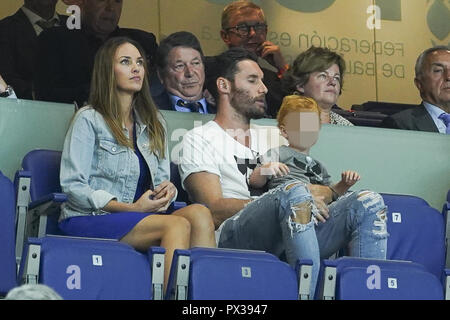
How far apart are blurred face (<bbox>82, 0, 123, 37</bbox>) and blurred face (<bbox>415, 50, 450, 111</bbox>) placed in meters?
1.70

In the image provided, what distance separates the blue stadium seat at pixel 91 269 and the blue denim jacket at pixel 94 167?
2.02 feet

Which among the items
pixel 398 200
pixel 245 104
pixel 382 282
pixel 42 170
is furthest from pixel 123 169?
pixel 398 200

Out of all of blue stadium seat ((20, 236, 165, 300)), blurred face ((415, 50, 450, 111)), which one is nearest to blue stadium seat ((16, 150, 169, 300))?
blue stadium seat ((20, 236, 165, 300))

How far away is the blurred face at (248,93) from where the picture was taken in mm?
5457

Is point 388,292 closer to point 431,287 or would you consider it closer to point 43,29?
point 431,287

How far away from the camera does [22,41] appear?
5898 millimetres

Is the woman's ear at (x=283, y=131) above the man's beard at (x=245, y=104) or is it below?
below

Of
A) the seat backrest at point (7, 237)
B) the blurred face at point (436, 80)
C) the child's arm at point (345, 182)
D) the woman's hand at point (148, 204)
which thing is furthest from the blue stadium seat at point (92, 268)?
the blurred face at point (436, 80)

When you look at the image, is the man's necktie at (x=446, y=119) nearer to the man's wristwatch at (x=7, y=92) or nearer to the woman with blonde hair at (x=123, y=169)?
the woman with blonde hair at (x=123, y=169)

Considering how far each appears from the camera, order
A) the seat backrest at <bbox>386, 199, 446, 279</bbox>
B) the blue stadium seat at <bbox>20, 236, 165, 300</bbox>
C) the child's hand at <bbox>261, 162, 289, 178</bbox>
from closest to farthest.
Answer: the blue stadium seat at <bbox>20, 236, 165, 300</bbox>
the child's hand at <bbox>261, 162, 289, 178</bbox>
the seat backrest at <bbox>386, 199, 446, 279</bbox>

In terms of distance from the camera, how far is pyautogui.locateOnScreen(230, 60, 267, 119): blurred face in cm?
546

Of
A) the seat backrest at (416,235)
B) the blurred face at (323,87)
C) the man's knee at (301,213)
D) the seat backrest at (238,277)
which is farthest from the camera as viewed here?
the blurred face at (323,87)

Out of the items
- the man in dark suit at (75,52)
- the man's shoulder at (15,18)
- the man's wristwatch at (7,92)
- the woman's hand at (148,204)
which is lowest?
the woman's hand at (148,204)

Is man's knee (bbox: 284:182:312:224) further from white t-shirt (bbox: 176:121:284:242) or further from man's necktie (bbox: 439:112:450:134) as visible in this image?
man's necktie (bbox: 439:112:450:134)
